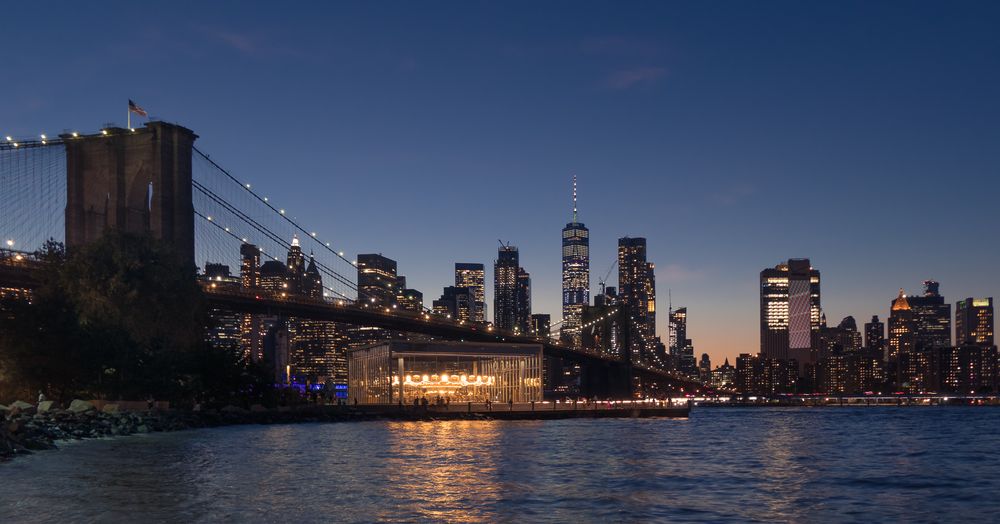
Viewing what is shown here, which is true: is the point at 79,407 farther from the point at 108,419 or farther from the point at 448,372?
the point at 448,372

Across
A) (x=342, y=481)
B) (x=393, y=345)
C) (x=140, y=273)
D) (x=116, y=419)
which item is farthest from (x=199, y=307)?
(x=342, y=481)

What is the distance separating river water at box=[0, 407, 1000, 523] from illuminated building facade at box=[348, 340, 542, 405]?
48.9 metres

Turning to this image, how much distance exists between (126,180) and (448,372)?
3782 centimetres

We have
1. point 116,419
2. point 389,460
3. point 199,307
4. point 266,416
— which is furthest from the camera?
point 266,416

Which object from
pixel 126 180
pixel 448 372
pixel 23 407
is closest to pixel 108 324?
pixel 23 407

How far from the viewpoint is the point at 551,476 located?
34094mm

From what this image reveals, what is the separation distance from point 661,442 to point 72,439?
31.5 m

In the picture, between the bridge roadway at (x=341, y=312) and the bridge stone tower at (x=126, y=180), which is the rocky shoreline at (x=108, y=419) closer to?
the bridge roadway at (x=341, y=312)

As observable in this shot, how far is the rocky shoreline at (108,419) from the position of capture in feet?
→ 134

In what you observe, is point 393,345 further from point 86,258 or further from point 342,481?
point 342,481

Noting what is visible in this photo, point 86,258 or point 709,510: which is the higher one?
point 86,258

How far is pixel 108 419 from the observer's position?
56844 mm

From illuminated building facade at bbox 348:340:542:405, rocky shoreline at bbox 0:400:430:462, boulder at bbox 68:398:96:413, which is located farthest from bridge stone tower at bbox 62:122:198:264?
boulder at bbox 68:398:96:413

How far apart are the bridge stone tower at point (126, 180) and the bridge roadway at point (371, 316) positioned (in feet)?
26.1
